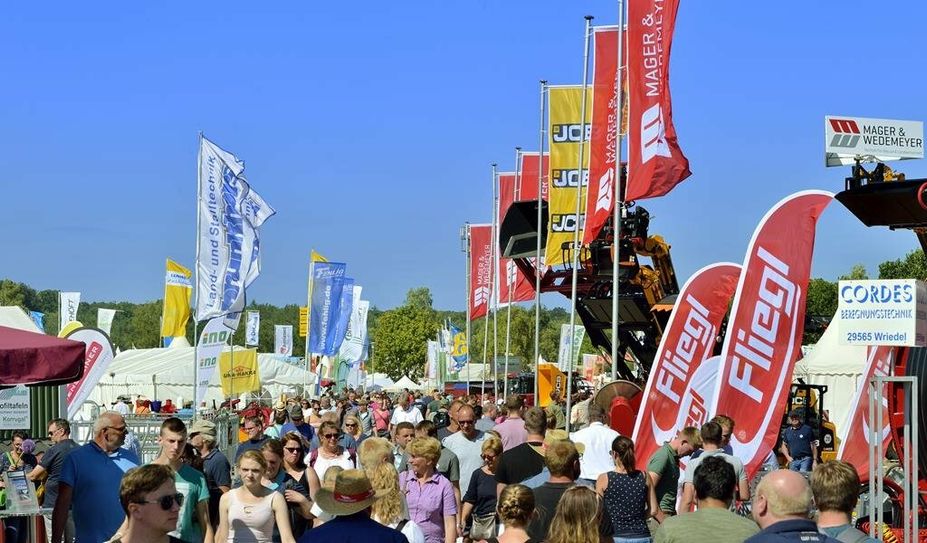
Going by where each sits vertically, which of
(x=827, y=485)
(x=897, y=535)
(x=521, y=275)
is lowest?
(x=897, y=535)

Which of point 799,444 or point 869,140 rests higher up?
point 869,140

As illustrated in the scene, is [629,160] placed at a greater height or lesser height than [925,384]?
greater

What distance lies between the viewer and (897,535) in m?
10.5

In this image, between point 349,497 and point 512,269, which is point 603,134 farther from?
point 512,269

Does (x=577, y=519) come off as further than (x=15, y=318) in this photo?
No

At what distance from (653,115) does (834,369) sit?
15.7m

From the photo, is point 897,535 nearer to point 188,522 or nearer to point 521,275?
A: point 188,522

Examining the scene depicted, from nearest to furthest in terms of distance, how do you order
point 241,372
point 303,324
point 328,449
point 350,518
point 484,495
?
1. point 350,518
2. point 484,495
3. point 328,449
4. point 241,372
5. point 303,324

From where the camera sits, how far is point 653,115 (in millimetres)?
16828

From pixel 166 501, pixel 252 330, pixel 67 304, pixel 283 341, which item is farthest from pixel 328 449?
pixel 283 341

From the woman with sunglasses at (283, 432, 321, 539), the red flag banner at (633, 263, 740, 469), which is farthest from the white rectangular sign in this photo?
the woman with sunglasses at (283, 432, 321, 539)

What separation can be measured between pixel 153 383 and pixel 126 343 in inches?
4434

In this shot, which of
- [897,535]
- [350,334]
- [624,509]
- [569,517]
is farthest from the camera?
[350,334]

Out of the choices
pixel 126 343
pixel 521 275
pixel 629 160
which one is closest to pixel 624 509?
pixel 629 160
